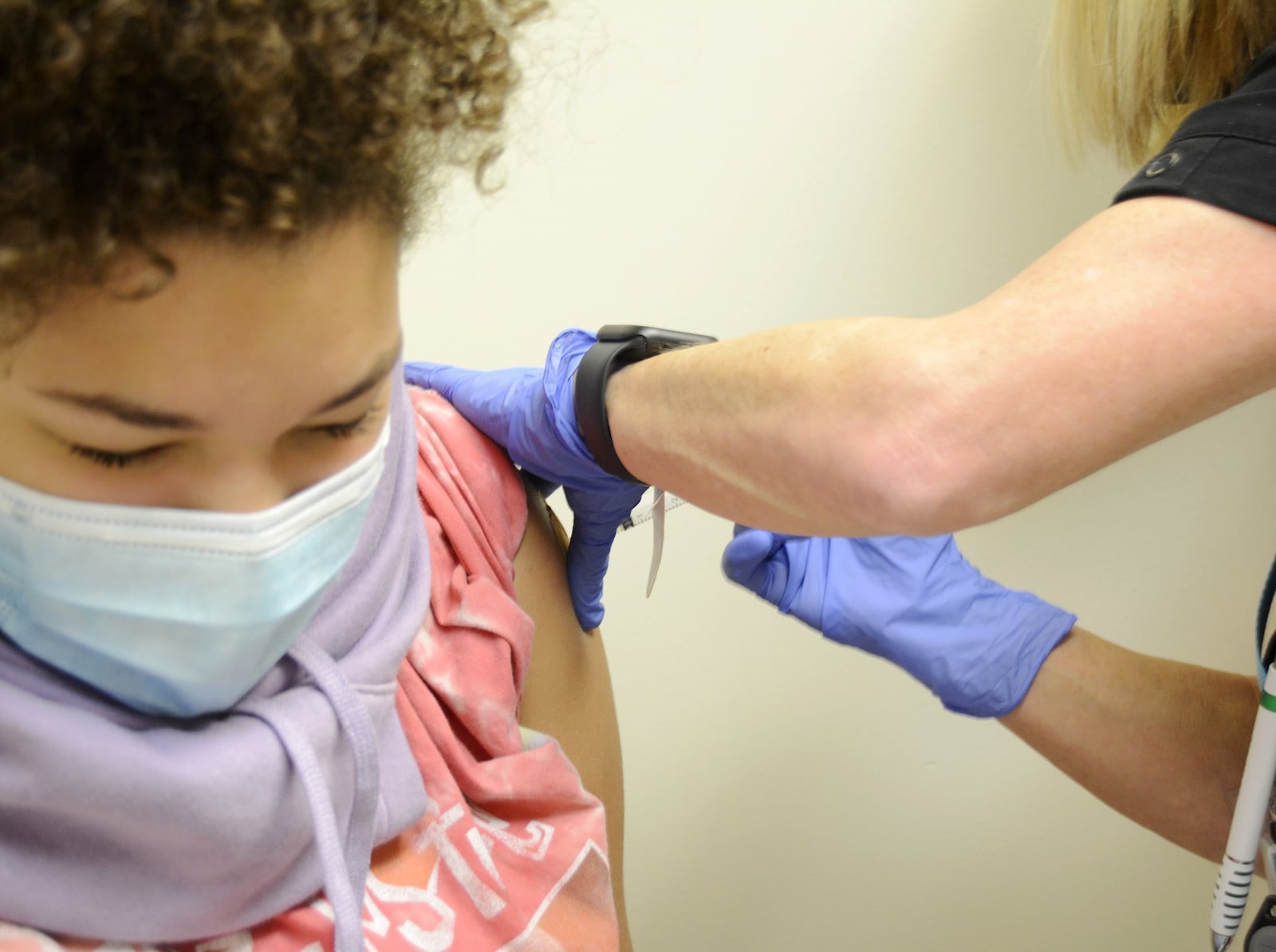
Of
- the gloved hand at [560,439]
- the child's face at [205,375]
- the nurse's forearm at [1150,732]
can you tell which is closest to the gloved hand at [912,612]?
the nurse's forearm at [1150,732]

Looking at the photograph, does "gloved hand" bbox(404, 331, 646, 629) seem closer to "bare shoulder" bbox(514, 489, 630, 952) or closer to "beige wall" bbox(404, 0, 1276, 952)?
"bare shoulder" bbox(514, 489, 630, 952)

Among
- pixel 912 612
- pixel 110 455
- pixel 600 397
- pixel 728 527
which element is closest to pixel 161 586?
pixel 110 455

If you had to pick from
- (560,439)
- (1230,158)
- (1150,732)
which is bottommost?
(1150,732)

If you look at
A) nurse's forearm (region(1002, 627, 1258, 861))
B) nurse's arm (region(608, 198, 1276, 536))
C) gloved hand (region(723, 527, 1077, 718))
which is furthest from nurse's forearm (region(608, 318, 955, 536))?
nurse's forearm (region(1002, 627, 1258, 861))

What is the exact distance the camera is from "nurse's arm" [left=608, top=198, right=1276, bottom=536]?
0.68 metres

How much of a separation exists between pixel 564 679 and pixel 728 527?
51 centimetres

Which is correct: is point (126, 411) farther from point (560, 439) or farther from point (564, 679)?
point (564, 679)

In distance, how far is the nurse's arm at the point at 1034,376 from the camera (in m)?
0.68

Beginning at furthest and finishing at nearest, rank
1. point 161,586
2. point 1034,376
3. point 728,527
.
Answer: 1. point 728,527
2. point 1034,376
3. point 161,586

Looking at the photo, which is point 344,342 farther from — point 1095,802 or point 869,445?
point 1095,802

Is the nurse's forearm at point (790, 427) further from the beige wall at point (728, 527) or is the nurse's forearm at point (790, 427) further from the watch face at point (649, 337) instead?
the beige wall at point (728, 527)

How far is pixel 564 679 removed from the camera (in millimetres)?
1028

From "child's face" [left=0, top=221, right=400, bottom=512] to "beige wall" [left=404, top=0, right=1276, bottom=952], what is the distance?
0.60 m

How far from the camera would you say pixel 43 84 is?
43cm
